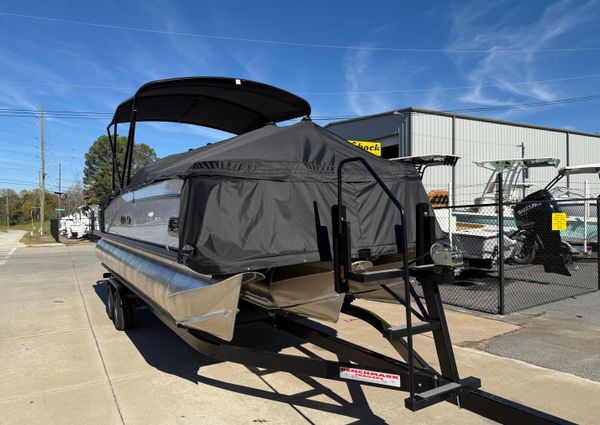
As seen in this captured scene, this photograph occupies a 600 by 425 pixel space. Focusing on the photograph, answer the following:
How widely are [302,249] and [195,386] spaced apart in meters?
2.17

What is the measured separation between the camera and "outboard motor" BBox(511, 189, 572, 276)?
9.57 m

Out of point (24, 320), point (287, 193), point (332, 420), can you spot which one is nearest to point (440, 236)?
point (287, 193)

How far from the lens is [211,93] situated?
5879mm

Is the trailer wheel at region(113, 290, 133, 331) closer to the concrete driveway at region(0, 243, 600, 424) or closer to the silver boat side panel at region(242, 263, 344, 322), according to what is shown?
the concrete driveway at region(0, 243, 600, 424)

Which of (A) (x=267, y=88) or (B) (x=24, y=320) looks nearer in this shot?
(A) (x=267, y=88)

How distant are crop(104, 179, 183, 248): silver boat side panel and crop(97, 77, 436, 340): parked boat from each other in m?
0.02

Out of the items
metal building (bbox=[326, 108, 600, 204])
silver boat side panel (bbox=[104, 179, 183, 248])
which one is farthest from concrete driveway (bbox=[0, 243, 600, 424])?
metal building (bbox=[326, 108, 600, 204])

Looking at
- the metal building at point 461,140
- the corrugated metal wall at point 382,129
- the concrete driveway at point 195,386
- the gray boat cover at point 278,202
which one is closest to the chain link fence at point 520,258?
the concrete driveway at point 195,386

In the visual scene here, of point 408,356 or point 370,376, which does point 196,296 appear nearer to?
point 370,376

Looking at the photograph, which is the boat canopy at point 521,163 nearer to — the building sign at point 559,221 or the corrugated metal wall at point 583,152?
the building sign at point 559,221

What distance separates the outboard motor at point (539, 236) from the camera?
377 inches

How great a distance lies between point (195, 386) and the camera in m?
4.50

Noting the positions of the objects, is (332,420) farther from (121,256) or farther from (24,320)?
(24,320)

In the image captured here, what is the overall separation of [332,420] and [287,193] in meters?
1.88
